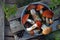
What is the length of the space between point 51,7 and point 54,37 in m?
0.21

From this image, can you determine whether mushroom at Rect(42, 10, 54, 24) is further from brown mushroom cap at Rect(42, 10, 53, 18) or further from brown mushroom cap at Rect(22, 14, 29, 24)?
brown mushroom cap at Rect(22, 14, 29, 24)

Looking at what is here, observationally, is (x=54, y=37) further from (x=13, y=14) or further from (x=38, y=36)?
(x=13, y=14)

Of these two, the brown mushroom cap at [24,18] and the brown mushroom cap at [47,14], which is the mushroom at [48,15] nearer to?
the brown mushroom cap at [47,14]

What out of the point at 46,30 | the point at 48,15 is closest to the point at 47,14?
the point at 48,15

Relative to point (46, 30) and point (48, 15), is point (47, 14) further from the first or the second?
point (46, 30)

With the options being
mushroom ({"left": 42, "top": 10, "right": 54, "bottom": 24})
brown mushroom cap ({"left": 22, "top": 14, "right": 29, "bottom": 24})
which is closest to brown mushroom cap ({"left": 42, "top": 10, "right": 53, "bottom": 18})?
mushroom ({"left": 42, "top": 10, "right": 54, "bottom": 24})

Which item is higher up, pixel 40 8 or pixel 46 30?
pixel 40 8

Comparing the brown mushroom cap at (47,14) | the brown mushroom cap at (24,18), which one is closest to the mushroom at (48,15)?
the brown mushroom cap at (47,14)

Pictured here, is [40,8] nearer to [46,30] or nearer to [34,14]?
[34,14]

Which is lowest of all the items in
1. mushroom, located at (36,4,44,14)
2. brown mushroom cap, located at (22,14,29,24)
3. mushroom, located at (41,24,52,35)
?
mushroom, located at (41,24,52,35)

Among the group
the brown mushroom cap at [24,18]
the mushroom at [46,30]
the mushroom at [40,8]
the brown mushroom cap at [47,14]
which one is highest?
the mushroom at [40,8]

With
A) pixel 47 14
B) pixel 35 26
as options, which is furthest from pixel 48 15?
pixel 35 26

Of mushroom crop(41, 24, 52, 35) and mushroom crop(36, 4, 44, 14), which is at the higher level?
mushroom crop(36, 4, 44, 14)

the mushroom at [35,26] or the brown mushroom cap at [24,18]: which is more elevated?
the brown mushroom cap at [24,18]
